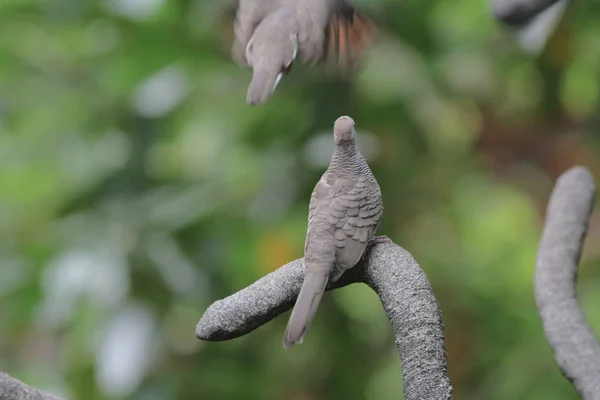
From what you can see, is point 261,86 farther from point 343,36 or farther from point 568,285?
point 568,285

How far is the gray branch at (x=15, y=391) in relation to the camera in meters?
0.46

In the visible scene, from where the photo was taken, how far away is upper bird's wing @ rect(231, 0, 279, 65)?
21.1 inches


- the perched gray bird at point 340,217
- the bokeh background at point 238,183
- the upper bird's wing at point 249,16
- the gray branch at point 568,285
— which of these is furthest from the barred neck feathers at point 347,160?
the bokeh background at point 238,183

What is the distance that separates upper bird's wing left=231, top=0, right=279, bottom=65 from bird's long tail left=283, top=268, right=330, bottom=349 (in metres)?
→ 0.18

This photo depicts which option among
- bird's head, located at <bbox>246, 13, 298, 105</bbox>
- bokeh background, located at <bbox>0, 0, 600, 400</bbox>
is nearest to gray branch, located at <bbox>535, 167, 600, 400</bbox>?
bird's head, located at <bbox>246, 13, 298, 105</bbox>

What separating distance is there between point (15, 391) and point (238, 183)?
36.3 inches

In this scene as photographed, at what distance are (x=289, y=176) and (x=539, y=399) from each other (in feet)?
1.70

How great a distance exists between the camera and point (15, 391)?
0.46m

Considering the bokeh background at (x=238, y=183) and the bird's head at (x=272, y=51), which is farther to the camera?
the bokeh background at (x=238, y=183)

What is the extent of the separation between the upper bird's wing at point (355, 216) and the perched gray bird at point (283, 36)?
0.07 metres

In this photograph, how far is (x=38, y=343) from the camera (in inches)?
67.3

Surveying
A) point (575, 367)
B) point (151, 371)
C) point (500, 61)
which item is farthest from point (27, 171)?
point (575, 367)

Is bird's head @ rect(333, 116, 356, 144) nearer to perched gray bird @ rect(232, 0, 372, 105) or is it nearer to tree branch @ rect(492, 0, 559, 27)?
perched gray bird @ rect(232, 0, 372, 105)

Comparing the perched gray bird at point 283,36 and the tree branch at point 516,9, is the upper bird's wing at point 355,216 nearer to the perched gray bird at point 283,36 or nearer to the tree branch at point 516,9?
the perched gray bird at point 283,36
